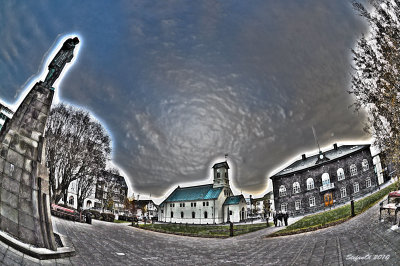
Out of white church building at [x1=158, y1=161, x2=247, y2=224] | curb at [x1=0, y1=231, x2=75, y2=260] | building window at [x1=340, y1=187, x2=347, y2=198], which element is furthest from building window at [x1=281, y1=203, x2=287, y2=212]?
curb at [x1=0, y1=231, x2=75, y2=260]

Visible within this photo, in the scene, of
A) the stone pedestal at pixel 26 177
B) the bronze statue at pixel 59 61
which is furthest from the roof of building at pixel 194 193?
the bronze statue at pixel 59 61

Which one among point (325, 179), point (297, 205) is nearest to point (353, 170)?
point (325, 179)

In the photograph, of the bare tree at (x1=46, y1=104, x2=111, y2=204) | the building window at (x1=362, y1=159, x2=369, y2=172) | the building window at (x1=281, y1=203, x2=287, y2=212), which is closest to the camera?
the building window at (x1=362, y1=159, x2=369, y2=172)

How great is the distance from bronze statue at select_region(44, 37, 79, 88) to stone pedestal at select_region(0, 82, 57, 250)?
14.1 inches

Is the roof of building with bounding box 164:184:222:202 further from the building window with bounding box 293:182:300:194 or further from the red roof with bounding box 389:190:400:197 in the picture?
the red roof with bounding box 389:190:400:197

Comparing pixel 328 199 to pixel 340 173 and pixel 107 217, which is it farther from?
pixel 107 217

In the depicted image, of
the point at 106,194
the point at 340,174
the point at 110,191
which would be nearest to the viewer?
the point at 340,174

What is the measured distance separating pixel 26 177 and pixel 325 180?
760 centimetres

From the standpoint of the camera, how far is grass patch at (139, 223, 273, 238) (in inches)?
382

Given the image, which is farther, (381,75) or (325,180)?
(325,180)

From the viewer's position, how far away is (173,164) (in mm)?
13289

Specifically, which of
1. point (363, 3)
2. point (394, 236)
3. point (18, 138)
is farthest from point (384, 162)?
point (18, 138)

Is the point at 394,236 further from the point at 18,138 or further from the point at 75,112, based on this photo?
the point at 75,112

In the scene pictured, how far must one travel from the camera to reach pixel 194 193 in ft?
41.0
